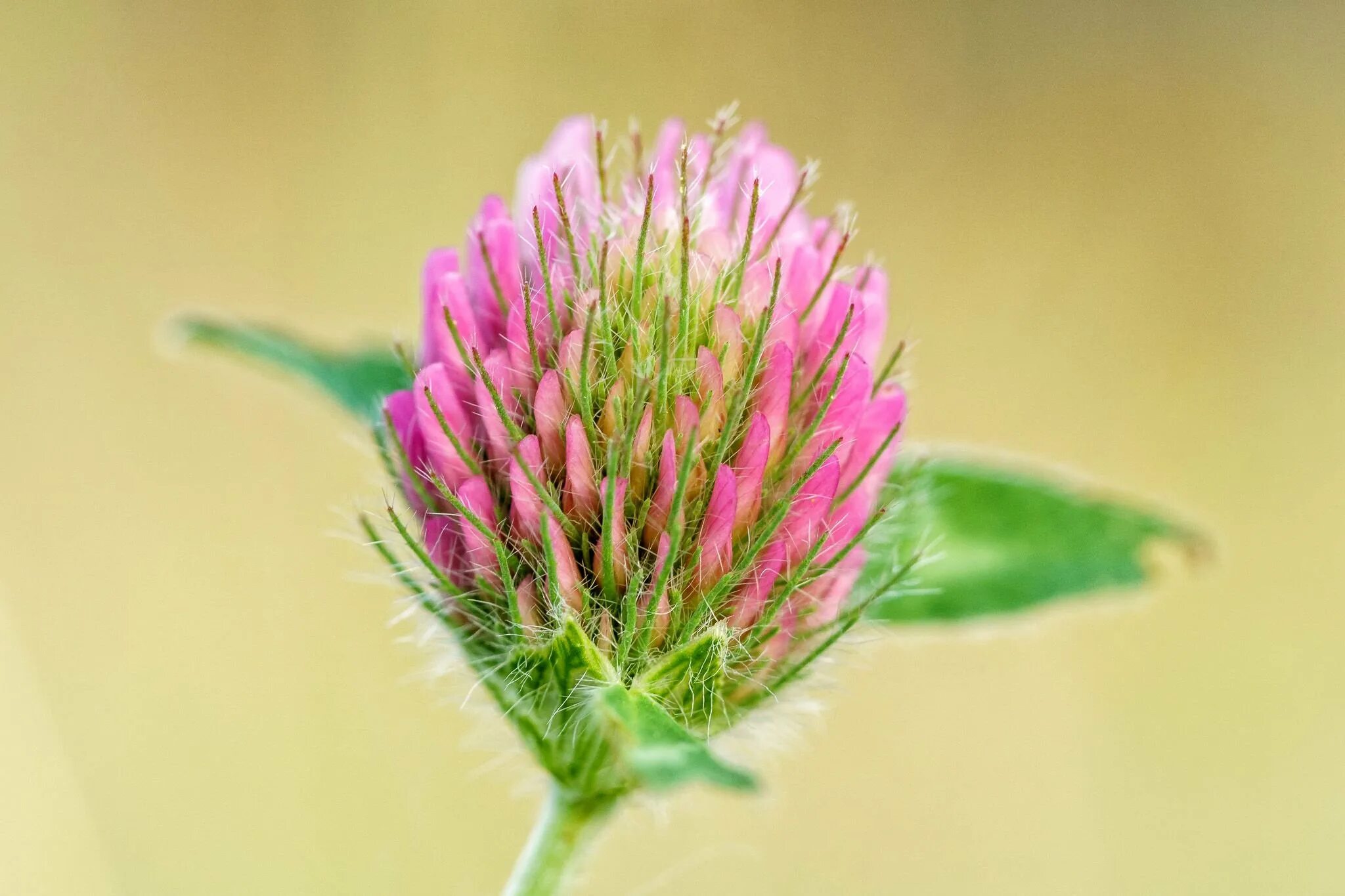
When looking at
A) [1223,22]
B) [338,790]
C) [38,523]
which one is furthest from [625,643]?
[1223,22]

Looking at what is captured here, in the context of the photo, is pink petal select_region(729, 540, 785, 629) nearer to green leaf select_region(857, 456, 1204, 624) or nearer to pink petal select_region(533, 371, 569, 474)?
pink petal select_region(533, 371, 569, 474)

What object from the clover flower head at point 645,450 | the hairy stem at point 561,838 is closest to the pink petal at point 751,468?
the clover flower head at point 645,450

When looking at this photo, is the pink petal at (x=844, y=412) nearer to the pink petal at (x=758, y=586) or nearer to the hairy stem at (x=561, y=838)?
the pink petal at (x=758, y=586)

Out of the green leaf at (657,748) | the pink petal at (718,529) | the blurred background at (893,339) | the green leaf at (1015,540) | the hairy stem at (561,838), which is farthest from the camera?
the blurred background at (893,339)

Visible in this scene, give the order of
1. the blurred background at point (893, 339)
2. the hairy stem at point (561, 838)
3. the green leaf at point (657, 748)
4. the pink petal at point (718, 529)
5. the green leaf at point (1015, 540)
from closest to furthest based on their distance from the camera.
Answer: the green leaf at point (657, 748), the pink petal at point (718, 529), the hairy stem at point (561, 838), the green leaf at point (1015, 540), the blurred background at point (893, 339)

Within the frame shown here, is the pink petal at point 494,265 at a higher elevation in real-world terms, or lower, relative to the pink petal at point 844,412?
higher

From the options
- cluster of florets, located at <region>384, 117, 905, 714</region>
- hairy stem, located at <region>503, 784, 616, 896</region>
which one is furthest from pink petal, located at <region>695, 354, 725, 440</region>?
hairy stem, located at <region>503, 784, 616, 896</region>

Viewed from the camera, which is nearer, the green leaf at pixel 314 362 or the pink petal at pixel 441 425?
the pink petal at pixel 441 425

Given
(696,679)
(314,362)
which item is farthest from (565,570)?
(314,362)
